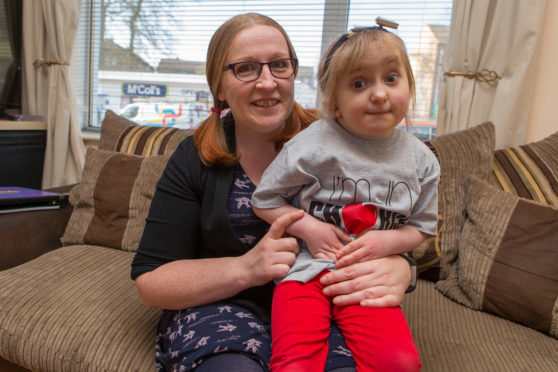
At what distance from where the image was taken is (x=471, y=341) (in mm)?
1113

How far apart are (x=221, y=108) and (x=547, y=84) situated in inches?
65.4

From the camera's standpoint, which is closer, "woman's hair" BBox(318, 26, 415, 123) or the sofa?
"woman's hair" BBox(318, 26, 415, 123)

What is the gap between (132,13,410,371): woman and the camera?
2.86ft

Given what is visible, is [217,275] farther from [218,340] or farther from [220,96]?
[220,96]

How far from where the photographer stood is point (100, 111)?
122 inches

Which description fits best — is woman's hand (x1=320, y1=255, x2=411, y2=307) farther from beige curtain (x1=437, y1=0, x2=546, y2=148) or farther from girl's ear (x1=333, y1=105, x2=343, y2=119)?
beige curtain (x1=437, y1=0, x2=546, y2=148)

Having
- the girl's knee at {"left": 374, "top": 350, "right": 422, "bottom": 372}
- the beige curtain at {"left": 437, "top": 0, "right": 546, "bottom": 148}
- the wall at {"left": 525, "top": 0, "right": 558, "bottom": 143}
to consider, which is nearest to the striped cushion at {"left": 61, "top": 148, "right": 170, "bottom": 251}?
the girl's knee at {"left": 374, "top": 350, "right": 422, "bottom": 372}

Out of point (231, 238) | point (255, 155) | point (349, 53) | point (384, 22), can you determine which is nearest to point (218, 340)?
point (231, 238)

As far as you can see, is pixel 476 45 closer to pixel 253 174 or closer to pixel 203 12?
pixel 253 174

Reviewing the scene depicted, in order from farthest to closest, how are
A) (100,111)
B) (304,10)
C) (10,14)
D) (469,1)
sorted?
(100,111)
(10,14)
(304,10)
(469,1)

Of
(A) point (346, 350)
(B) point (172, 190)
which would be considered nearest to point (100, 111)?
(B) point (172, 190)

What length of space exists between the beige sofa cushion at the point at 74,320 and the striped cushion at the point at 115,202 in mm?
215

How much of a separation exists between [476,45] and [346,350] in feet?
5.60

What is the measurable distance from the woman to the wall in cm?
145
